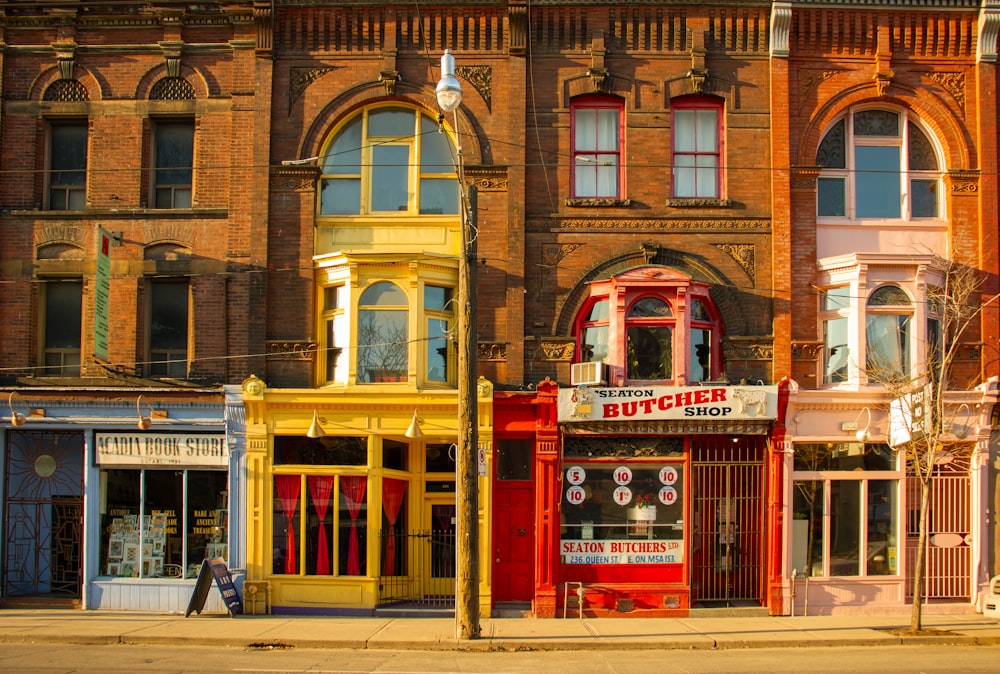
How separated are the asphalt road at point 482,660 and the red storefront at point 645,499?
3.29 m

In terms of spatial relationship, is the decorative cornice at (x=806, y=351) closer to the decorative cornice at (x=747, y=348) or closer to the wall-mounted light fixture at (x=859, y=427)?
the decorative cornice at (x=747, y=348)

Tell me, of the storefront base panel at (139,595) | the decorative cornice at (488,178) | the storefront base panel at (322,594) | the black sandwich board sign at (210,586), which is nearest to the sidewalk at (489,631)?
the black sandwich board sign at (210,586)

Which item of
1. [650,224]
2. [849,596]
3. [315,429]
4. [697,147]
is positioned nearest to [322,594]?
[315,429]

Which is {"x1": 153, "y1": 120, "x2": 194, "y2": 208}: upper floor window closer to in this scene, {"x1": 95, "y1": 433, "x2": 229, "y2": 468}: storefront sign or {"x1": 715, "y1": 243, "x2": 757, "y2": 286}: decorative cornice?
{"x1": 95, "y1": 433, "x2": 229, "y2": 468}: storefront sign

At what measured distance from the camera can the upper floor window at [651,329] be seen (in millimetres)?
19688

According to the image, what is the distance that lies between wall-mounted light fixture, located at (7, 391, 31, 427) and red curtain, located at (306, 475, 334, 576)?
17.7 ft

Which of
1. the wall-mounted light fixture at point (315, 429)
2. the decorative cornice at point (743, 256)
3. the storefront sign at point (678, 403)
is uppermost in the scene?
the decorative cornice at point (743, 256)

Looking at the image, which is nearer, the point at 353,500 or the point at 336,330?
the point at 353,500

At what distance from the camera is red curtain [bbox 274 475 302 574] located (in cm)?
1977

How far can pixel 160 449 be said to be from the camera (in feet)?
66.2

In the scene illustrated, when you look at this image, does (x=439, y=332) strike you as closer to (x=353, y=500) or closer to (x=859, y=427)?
(x=353, y=500)

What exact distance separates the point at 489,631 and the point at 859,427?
25.6ft

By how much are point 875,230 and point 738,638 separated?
841 cm

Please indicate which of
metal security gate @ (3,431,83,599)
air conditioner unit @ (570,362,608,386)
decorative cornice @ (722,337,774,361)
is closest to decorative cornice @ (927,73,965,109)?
decorative cornice @ (722,337,774,361)
